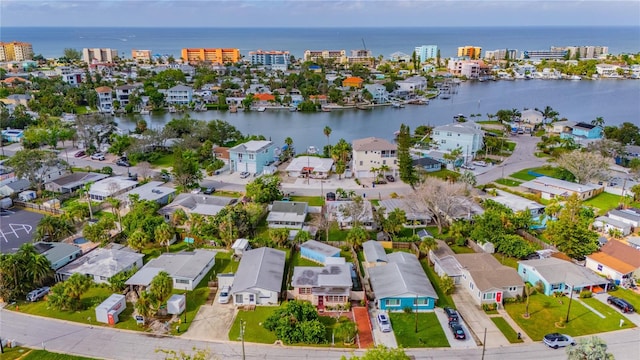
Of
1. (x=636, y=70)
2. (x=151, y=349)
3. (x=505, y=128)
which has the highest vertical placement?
(x=636, y=70)

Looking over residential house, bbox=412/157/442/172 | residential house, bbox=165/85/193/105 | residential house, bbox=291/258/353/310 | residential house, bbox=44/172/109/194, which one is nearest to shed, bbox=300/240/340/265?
residential house, bbox=291/258/353/310

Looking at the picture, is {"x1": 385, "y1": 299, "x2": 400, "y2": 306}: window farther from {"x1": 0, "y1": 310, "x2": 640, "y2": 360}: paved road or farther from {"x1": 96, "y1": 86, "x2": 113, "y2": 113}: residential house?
{"x1": 96, "y1": 86, "x2": 113, "y2": 113}: residential house

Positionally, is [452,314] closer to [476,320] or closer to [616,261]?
[476,320]

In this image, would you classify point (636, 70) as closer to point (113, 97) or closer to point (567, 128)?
point (567, 128)

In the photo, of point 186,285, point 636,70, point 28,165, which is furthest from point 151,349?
point 636,70

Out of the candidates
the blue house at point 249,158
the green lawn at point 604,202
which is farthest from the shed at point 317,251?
the green lawn at point 604,202

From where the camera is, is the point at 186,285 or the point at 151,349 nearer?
the point at 151,349

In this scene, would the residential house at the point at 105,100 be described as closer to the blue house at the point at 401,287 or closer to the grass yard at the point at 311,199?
the grass yard at the point at 311,199
